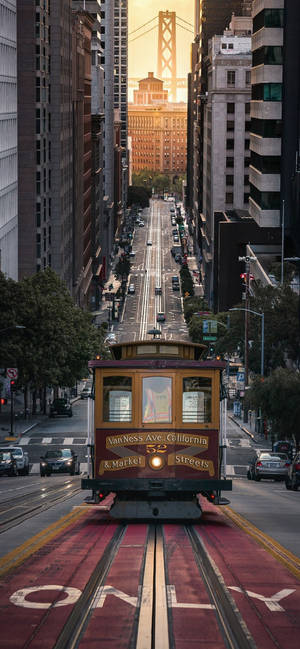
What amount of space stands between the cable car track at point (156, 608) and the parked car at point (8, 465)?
35531 mm

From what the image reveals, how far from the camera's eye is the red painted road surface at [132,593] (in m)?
16.2

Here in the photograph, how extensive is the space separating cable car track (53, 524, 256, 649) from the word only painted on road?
0.03 meters

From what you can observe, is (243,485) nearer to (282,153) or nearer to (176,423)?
(176,423)

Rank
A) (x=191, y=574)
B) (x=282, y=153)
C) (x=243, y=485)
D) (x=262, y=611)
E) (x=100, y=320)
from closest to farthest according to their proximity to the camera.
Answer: (x=262, y=611) → (x=191, y=574) → (x=243, y=485) → (x=282, y=153) → (x=100, y=320)

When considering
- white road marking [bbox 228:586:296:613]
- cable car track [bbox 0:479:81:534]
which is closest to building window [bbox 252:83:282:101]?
cable car track [bbox 0:479:81:534]

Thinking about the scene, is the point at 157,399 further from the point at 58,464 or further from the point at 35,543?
the point at 58,464

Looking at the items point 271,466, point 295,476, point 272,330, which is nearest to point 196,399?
point 295,476

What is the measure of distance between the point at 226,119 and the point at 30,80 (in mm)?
69981

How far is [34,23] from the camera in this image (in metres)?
121

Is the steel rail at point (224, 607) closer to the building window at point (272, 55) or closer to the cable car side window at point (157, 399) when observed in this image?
the cable car side window at point (157, 399)

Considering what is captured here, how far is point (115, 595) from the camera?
18.7 meters

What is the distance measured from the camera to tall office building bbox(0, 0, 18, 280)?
344 feet

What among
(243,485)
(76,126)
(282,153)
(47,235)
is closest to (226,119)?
(76,126)

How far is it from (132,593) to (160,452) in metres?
8.78
